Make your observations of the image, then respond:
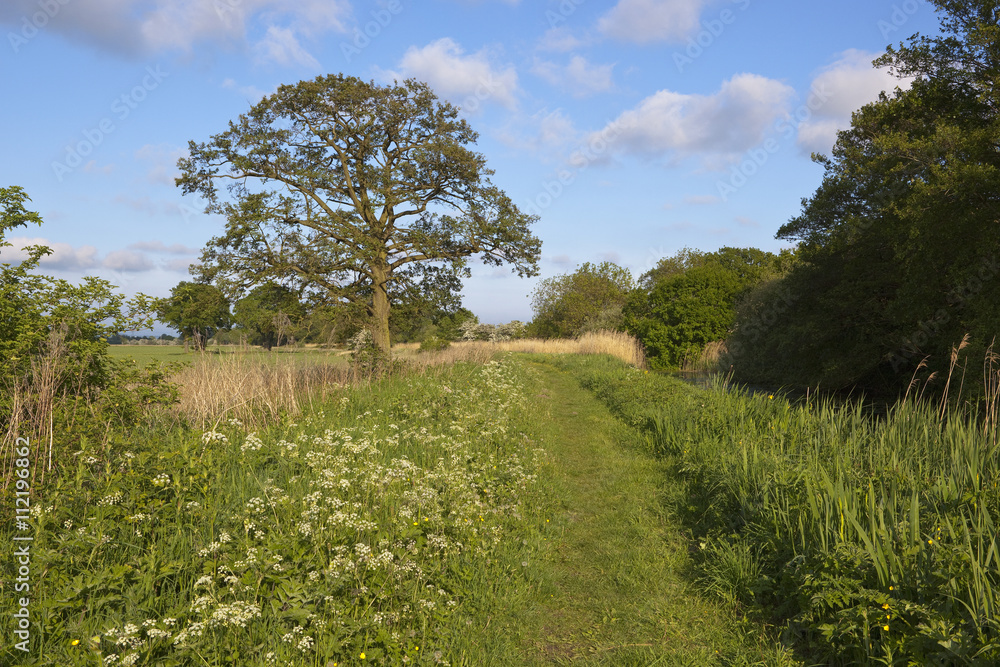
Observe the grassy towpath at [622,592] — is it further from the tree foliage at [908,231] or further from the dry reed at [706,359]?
the dry reed at [706,359]

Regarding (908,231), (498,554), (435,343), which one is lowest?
(498,554)

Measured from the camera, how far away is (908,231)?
531 inches

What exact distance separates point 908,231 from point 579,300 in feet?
127

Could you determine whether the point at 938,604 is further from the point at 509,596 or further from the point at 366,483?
the point at 366,483

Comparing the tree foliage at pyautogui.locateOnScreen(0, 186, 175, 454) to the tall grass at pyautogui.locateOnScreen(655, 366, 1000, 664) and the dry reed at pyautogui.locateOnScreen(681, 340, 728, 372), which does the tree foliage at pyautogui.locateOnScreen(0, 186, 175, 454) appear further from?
the dry reed at pyautogui.locateOnScreen(681, 340, 728, 372)

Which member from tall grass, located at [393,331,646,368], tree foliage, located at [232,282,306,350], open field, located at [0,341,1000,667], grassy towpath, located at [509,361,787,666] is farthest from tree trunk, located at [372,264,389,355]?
grassy towpath, located at [509,361,787,666]

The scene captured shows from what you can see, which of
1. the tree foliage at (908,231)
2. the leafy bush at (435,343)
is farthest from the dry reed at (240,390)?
the leafy bush at (435,343)

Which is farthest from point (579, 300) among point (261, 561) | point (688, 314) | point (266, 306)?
point (261, 561)

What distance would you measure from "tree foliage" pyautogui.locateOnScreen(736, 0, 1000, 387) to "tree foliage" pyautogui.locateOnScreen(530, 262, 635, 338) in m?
27.6

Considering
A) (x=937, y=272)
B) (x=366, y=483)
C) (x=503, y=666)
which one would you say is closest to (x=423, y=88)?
(x=937, y=272)

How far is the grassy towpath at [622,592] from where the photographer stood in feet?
12.8

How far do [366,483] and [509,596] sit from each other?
1.61m

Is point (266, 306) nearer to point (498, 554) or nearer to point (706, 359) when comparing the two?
point (498, 554)

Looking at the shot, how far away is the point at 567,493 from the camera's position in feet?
23.4
